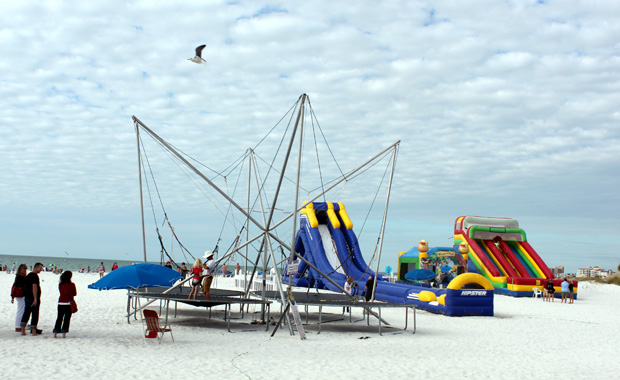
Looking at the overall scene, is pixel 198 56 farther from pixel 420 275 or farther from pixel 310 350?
pixel 420 275

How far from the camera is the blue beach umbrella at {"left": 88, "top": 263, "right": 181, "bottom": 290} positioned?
1262 cm

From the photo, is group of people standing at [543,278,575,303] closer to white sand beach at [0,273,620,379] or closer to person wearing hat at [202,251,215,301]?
white sand beach at [0,273,620,379]

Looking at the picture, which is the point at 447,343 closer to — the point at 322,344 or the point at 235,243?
the point at 322,344

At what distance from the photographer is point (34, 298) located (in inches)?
411

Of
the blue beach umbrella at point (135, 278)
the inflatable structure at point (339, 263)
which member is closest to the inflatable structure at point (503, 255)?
the inflatable structure at point (339, 263)

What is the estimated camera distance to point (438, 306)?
18281 millimetres

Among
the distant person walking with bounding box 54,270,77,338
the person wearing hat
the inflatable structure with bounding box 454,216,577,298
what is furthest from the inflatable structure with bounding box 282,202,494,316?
the distant person walking with bounding box 54,270,77,338

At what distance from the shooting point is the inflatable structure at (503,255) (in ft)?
88.8

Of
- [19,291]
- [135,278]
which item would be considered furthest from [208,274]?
[19,291]

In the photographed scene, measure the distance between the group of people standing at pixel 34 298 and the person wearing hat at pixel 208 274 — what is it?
3.20 metres

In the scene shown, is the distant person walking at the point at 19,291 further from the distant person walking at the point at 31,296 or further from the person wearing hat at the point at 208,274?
the person wearing hat at the point at 208,274

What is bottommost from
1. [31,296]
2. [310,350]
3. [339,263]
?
[310,350]

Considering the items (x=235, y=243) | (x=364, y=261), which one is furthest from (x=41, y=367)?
(x=364, y=261)

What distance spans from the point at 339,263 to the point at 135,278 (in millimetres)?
14760
